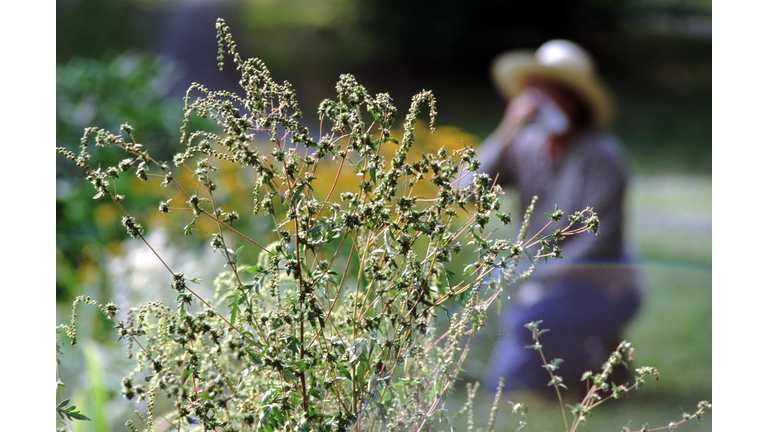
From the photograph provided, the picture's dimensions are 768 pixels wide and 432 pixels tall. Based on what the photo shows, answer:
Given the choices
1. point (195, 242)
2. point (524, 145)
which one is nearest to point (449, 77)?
point (524, 145)

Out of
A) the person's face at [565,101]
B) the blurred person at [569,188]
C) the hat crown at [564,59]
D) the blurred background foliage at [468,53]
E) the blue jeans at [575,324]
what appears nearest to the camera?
the blue jeans at [575,324]

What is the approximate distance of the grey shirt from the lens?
2.71m

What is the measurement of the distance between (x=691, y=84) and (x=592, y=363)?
7.66 m

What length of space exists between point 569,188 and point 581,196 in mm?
68

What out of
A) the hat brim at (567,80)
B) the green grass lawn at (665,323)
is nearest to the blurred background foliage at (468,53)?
the green grass lawn at (665,323)

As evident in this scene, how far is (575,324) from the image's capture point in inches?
103

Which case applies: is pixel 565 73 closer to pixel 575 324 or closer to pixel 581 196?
pixel 581 196

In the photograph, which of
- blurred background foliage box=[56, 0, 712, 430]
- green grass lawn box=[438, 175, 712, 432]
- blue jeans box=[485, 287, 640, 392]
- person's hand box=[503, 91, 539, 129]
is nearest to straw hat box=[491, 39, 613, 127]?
person's hand box=[503, 91, 539, 129]

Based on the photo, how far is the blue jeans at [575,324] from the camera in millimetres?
2184

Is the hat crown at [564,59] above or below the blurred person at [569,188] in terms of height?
above

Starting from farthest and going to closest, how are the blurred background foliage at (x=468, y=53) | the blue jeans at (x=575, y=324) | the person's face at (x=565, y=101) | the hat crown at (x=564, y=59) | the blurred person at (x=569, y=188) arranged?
the blurred background foliage at (x=468, y=53)
the person's face at (x=565, y=101)
the hat crown at (x=564, y=59)
the blurred person at (x=569, y=188)
the blue jeans at (x=575, y=324)

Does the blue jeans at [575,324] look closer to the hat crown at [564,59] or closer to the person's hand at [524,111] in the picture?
the person's hand at [524,111]
